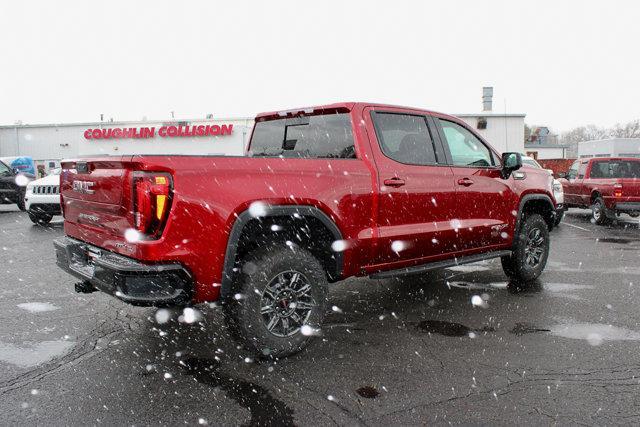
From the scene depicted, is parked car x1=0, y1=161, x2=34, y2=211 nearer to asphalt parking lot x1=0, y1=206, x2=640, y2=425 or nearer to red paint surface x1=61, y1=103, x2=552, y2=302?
asphalt parking lot x1=0, y1=206, x2=640, y2=425

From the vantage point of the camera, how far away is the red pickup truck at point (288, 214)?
10.7 ft

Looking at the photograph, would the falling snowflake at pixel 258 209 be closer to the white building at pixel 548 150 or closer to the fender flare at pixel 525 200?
the fender flare at pixel 525 200

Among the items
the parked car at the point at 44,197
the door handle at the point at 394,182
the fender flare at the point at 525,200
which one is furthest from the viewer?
the parked car at the point at 44,197

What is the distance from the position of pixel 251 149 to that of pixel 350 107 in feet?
4.81

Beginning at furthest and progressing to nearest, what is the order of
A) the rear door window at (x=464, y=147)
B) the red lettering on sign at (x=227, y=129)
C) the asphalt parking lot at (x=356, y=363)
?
the red lettering on sign at (x=227, y=129) → the rear door window at (x=464, y=147) → the asphalt parking lot at (x=356, y=363)

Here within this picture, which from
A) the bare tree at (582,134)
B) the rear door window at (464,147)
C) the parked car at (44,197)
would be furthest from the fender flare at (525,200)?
the bare tree at (582,134)

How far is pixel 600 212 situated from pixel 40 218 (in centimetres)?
1315

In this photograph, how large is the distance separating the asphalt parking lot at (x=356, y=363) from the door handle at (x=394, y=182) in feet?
3.93

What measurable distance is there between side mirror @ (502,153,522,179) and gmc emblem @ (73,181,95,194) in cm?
388

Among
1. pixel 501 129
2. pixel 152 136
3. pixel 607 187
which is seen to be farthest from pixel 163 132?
pixel 607 187

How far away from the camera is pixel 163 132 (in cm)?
3522

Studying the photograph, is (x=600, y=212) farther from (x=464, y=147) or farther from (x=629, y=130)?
(x=629, y=130)

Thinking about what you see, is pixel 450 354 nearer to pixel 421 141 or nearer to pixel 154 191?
pixel 421 141

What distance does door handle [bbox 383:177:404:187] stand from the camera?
4.35m
